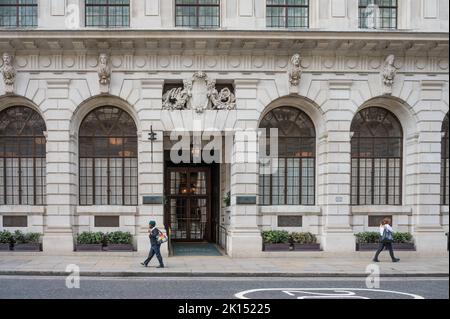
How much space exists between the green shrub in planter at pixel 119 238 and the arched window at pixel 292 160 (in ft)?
20.1

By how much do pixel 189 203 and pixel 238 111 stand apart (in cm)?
629

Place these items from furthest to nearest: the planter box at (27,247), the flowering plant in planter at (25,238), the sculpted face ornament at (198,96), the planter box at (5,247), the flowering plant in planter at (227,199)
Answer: the flowering plant in planter at (227,199)
the sculpted face ornament at (198,96)
the flowering plant in planter at (25,238)
the planter box at (5,247)
the planter box at (27,247)

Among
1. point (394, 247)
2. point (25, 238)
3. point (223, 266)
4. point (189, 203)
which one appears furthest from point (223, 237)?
point (25, 238)

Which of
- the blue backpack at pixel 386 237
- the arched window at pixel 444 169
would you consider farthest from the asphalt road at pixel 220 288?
the arched window at pixel 444 169

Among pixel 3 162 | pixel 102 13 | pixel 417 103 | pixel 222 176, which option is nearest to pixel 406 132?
pixel 417 103

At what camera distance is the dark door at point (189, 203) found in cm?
2255

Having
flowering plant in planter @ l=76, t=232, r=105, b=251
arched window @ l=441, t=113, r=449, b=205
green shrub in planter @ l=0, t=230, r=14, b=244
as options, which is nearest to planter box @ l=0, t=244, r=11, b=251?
green shrub in planter @ l=0, t=230, r=14, b=244

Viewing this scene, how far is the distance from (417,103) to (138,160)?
1217cm

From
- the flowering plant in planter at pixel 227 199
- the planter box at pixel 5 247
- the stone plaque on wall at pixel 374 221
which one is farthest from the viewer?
the flowering plant in planter at pixel 227 199

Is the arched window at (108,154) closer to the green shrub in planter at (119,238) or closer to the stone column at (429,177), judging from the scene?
the green shrub in planter at (119,238)

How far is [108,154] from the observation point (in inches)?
762

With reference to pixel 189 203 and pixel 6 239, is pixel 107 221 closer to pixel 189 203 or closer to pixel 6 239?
pixel 6 239

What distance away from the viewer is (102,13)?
18953mm

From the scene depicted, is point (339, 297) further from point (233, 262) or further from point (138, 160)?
point (138, 160)
